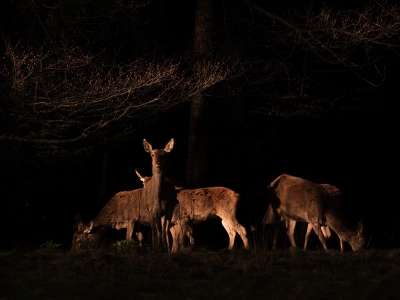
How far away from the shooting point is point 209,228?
829 inches

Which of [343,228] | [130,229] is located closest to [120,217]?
[130,229]

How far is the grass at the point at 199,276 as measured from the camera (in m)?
9.12

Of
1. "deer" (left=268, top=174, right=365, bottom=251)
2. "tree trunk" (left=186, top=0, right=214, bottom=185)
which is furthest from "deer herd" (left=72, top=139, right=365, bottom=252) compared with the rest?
"tree trunk" (left=186, top=0, right=214, bottom=185)

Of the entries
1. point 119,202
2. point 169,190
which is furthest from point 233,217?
point 119,202

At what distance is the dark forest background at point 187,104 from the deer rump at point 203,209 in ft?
1.72

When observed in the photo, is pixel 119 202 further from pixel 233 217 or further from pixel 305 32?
pixel 305 32

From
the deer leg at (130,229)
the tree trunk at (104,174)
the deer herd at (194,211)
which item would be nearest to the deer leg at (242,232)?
the deer herd at (194,211)

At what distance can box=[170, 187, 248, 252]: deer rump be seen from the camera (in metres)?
17.1

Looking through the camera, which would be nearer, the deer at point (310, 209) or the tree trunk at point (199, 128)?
the deer at point (310, 209)

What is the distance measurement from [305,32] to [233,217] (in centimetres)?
453

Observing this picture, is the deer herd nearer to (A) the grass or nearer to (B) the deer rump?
(B) the deer rump

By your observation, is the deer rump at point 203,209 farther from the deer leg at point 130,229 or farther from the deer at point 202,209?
the deer leg at point 130,229

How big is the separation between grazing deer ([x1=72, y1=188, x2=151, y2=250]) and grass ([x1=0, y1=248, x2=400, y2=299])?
408cm

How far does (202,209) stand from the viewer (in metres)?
17.4
